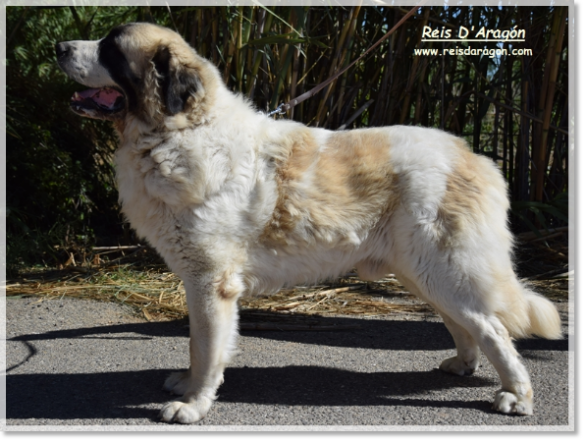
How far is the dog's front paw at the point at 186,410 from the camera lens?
105 inches

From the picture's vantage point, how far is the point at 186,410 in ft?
8.84

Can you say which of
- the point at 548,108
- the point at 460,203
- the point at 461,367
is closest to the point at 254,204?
the point at 460,203

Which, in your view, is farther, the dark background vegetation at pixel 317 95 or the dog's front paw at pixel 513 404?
the dark background vegetation at pixel 317 95

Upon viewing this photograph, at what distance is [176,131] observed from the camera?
2.77 metres

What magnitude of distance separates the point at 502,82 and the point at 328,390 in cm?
351

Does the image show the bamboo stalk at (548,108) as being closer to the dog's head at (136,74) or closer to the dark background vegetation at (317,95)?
the dark background vegetation at (317,95)

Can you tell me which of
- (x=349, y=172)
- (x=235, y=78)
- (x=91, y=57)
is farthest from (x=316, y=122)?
(x=91, y=57)

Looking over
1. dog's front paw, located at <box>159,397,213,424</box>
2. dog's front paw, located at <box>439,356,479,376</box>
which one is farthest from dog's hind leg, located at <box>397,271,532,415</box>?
dog's front paw, located at <box>159,397,213,424</box>

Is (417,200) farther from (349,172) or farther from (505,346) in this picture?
(505,346)

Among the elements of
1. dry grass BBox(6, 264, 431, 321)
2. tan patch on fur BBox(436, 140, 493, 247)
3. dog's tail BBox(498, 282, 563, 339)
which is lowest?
dry grass BBox(6, 264, 431, 321)

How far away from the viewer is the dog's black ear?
8.98 feet

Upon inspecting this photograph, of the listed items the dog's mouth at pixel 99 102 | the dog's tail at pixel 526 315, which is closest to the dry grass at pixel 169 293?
the dog's tail at pixel 526 315

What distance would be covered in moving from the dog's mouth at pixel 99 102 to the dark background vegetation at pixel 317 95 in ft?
5.59

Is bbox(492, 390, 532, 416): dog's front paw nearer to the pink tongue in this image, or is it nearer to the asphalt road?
the asphalt road
